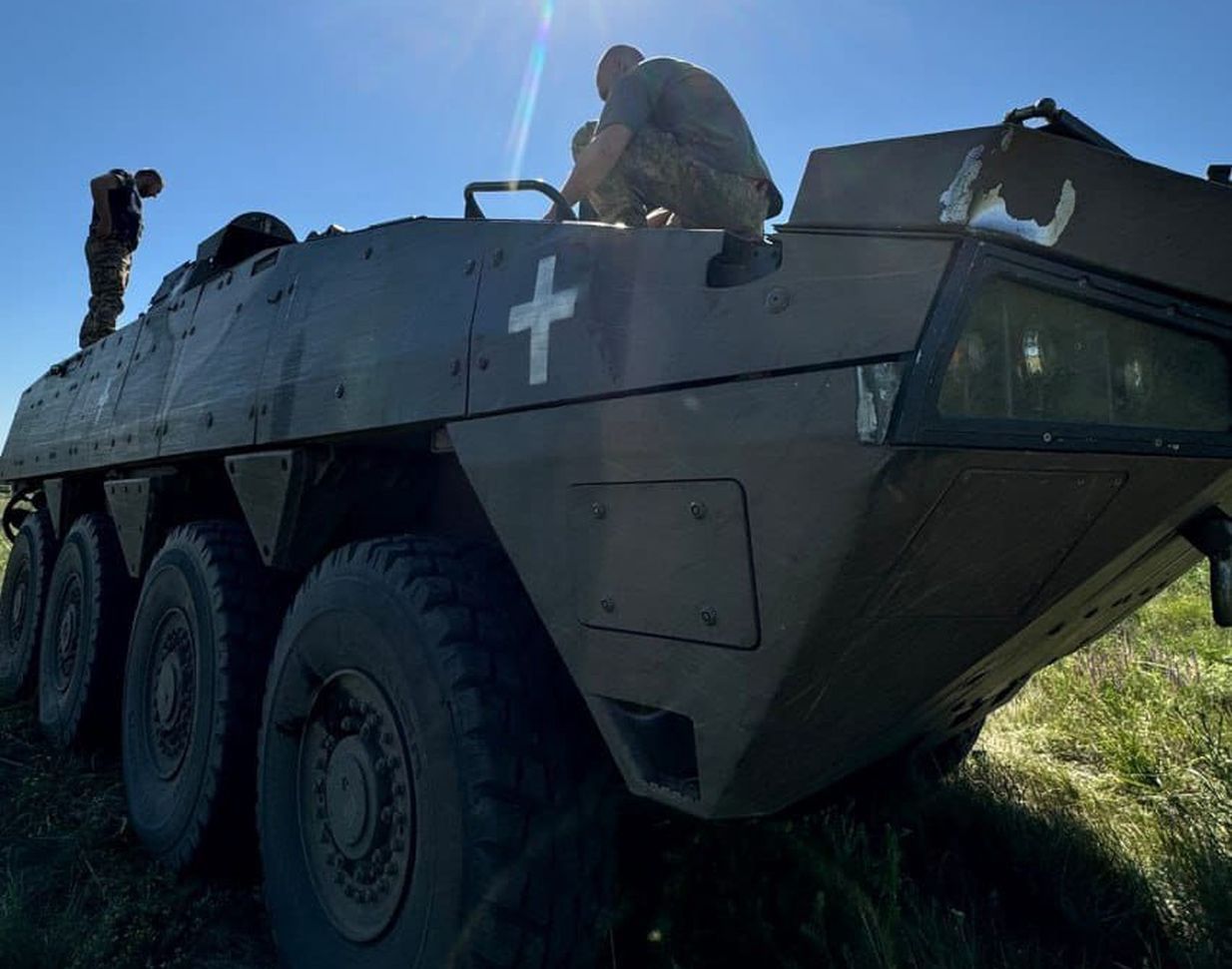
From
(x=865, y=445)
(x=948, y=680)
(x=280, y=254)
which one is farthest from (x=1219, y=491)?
(x=280, y=254)

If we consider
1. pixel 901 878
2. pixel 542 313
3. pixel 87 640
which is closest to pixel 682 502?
pixel 542 313

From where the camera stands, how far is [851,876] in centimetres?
235

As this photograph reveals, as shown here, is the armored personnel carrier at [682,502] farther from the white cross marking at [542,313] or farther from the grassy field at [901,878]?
the grassy field at [901,878]

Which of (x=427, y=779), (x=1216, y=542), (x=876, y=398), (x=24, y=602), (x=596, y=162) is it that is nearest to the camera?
(x=876, y=398)

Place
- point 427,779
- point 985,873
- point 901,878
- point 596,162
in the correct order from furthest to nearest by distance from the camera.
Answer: point 596,162 → point 985,873 → point 901,878 → point 427,779

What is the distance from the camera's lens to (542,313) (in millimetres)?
1838

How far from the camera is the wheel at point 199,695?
9.16 feet

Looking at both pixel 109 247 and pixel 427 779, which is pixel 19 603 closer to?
pixel 109 247

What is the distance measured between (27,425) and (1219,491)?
229 inches

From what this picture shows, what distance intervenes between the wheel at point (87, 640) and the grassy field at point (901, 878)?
511 mm

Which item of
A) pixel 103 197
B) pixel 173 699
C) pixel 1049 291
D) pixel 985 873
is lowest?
pixel 985 873

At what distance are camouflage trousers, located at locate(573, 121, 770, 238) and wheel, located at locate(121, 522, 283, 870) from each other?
1.54 meters

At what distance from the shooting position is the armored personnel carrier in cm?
132

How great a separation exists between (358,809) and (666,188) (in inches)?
76.1
